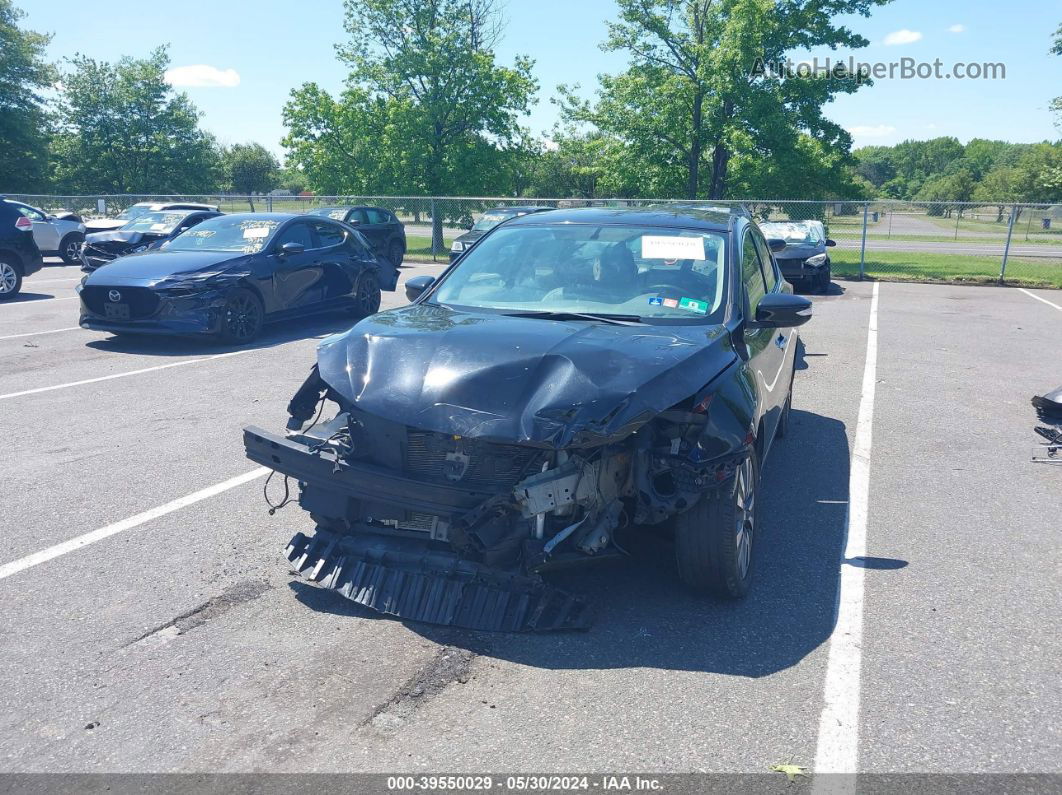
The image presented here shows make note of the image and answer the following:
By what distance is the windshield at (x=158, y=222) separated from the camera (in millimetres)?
19297

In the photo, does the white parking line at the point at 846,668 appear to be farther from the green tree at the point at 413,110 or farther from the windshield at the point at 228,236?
the green tree at the point at 413,110

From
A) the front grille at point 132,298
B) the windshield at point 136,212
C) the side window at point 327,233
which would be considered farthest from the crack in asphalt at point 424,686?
the windshield at point 136,212

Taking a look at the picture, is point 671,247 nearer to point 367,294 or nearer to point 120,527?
point 120,527

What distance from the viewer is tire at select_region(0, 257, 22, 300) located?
582 inches

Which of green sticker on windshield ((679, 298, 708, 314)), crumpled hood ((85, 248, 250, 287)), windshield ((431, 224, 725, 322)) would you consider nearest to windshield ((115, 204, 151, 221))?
crumpled hood ((85, 248, 250, 287))

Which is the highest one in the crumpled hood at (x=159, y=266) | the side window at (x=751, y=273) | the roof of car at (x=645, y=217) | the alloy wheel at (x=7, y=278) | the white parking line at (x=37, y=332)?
the roof of car at (x=645, y=217)

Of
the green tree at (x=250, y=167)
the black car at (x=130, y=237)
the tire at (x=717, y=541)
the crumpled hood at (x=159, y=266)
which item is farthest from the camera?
the green tree at (x=250, y=167)

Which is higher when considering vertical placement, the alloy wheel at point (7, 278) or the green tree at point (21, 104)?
the green tree at point (21, 104)

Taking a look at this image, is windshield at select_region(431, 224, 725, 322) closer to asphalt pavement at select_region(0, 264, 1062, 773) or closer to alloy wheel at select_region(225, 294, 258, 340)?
asphalt pavement at select_region(0, 264, 1062, 773)

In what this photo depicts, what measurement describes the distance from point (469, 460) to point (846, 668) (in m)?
1.76

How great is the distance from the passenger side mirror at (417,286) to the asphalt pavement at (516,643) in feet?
5.10

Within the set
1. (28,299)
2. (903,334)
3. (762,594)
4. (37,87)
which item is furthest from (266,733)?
(37,87)

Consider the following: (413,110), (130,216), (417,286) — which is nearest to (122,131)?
(413,110)

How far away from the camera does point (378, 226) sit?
74.0 ft
